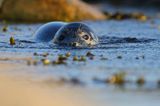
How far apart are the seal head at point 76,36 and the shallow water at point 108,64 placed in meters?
0.29

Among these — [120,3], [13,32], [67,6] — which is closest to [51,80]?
[13,32]

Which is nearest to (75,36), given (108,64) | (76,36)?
(76,36)

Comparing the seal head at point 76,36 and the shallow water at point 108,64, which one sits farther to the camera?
the seal head at point 76,36

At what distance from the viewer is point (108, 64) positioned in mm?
15438

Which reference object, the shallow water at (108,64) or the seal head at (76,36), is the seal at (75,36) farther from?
the shallow water at (108,64)

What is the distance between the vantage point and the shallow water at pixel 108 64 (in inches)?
471

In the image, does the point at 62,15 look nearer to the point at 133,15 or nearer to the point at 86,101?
the point at 133,15

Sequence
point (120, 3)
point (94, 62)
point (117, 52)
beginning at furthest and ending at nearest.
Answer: point (120, 3), point (117, 52), point (94, 62)

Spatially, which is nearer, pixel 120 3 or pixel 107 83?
pixel 107 83

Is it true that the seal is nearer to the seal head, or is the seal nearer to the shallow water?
the seal head

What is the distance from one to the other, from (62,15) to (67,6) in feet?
1.95

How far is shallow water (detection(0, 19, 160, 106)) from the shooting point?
1195cm

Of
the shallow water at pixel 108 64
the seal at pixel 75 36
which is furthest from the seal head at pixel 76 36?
the shallow water at pixel 108 64

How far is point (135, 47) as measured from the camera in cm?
1884
